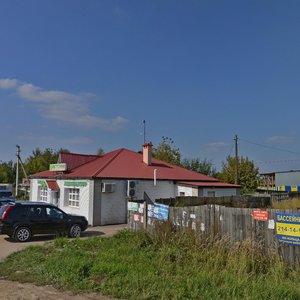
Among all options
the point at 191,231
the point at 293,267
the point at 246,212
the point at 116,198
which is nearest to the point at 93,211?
the point at 116,198

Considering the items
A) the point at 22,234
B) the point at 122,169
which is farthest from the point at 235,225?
the point at 122,169

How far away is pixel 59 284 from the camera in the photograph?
8305mm

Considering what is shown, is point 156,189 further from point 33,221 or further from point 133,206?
point 33,221

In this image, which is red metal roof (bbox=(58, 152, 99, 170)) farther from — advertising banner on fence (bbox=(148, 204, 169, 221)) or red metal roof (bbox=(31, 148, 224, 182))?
advertising banner on fence (bbox=(148, 204, 169, 221))

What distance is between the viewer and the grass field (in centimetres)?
732

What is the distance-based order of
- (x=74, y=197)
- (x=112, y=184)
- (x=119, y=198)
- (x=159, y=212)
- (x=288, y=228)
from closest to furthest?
(x=288, y=228) < (x=159, y=212) < (x=112, y=184) < (x=119, y=198) < (x=74, y=197)

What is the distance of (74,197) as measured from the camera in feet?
84.3

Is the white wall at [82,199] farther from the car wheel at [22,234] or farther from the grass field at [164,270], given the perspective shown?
the grass field at [164,270]

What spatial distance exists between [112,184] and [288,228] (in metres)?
15.4

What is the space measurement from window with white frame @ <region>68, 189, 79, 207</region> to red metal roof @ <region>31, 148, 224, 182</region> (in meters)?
1.01

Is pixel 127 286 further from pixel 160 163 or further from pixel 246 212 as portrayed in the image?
pixel 160 163

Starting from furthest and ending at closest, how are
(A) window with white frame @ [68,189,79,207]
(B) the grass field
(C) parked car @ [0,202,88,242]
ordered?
(A) window with white frame @ [68,189,79,207] < (C) parked car @ [0,202,88,242] < (B) the grass field

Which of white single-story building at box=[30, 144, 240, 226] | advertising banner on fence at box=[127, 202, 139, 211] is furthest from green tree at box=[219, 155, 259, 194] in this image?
advertising banner on fence at box=[127, 202, 139, 211]

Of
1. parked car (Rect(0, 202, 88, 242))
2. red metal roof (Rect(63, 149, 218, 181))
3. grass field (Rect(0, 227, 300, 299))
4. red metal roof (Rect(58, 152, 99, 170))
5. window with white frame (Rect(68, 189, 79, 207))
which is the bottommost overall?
grass field (Rect(0, 227, 300, 299))
